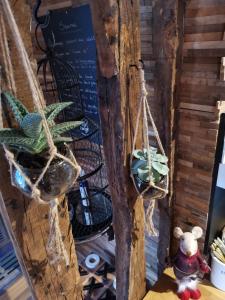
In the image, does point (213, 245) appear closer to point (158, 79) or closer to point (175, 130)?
point (175, 130)

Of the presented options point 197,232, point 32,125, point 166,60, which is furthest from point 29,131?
point 197,232

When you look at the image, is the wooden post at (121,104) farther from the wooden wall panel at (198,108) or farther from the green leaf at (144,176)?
the wooden wall panel at (198,108)

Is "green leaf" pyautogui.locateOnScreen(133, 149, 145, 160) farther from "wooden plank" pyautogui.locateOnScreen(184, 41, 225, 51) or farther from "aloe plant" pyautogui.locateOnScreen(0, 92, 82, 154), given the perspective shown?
"wooden plank" pyautogui.locateOnScreen(184, 41, 225, 51)

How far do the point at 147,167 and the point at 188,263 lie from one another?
0.60m

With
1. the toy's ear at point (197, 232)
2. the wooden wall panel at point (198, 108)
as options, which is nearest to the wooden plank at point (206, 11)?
the wooden wall panel at point (198, 108)

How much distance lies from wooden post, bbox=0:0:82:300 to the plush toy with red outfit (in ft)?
1.55

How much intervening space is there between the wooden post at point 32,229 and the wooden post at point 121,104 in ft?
0.67

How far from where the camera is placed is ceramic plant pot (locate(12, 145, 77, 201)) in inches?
23.2

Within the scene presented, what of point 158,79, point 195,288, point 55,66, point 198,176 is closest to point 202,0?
point 158,79

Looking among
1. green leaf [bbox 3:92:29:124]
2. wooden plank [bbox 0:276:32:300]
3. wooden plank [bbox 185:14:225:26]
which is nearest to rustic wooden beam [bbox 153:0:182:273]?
wooden plank [bbox 185:14:225:26]

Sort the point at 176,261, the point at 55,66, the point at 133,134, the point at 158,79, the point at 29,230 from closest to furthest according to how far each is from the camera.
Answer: the point at 29,230 → the point at 133,134 → the point at 158,79 → the point at 176,261 → the point at 55,66

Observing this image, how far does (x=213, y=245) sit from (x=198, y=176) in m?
0.36

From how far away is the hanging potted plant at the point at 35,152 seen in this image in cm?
57

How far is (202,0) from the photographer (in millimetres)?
883
